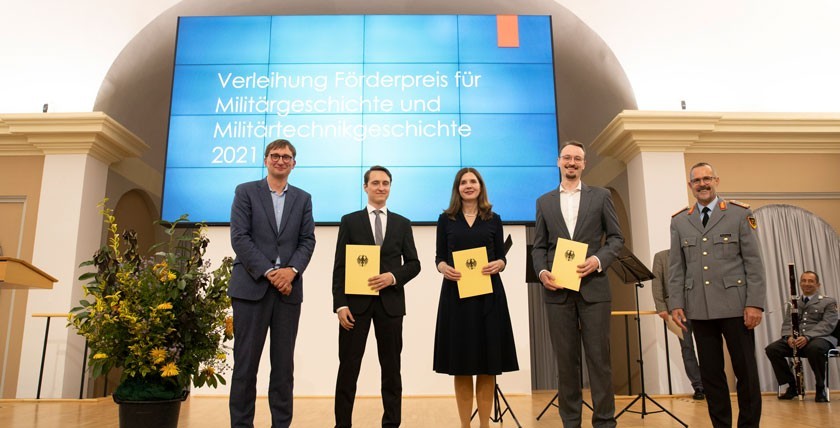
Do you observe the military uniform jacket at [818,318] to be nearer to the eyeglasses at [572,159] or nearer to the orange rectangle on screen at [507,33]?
the orange rectangle on screen at [507,33]

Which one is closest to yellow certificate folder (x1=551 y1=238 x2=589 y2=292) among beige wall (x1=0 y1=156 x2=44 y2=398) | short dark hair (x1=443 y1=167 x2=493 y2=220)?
short dark hair (x1=443 y1=167 x2=493 y2=220)

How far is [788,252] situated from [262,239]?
18.3 feet

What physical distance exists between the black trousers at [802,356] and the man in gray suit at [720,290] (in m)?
2.84

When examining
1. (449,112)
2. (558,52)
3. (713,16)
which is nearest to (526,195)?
(449,112)

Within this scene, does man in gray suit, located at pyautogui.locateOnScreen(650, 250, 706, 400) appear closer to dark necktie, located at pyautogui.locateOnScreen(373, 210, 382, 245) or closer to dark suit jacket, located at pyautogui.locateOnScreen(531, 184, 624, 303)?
dark suit jacket, located at pyautogui.locateOnScreen(531, 184, 624, 303)

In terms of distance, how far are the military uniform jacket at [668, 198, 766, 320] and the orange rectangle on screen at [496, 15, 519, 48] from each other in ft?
10.5

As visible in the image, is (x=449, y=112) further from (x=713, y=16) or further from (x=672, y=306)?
(x=713, y=16)

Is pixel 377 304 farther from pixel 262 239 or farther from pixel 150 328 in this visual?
pixel 150 328

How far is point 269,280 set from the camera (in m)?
2.51

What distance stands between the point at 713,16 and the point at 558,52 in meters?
1.80

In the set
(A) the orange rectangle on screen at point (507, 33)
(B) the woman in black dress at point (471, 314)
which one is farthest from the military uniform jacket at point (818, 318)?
(B) the woman in black dress at point (471, 314)

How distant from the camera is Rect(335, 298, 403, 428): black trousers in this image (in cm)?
267

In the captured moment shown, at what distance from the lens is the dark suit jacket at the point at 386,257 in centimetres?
A: 274

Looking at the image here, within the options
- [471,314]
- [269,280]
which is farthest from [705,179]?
[269,280]
